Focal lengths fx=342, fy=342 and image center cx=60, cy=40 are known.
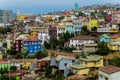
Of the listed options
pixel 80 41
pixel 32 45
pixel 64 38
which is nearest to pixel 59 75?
pixel 80 41

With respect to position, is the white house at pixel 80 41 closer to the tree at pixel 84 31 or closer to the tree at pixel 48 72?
the tree at pixel 84 31

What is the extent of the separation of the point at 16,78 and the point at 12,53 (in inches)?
394

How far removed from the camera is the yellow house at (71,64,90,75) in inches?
1019

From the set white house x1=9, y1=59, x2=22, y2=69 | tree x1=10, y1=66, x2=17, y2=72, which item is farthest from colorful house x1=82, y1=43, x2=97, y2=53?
tree x1=10, y1=66, x2=17, y2=72

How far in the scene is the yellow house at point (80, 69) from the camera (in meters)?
25.9

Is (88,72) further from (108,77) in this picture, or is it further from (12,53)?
(12,53)

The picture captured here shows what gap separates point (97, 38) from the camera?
125 ft

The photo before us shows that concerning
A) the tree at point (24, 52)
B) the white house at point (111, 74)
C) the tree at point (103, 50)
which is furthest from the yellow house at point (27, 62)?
the white house at point (111, 74)

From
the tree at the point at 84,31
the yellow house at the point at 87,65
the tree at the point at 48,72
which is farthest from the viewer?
the tree at the point at 84,31

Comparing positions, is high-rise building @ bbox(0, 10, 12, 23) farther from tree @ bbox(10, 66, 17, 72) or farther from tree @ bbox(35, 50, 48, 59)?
tree @ bbox(10, 66, 17, 72)

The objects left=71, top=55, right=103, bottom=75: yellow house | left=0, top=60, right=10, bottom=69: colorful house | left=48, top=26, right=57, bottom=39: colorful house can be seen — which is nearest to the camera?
left=71, top=55, right=103, bottom=75: yellow house

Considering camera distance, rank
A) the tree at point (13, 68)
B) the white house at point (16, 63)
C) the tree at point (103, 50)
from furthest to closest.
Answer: the white house at point (16, 63) < the tree at point (13, 68) < the tree at point (103, 50)

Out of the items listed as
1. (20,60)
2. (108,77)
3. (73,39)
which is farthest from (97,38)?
(108,77)

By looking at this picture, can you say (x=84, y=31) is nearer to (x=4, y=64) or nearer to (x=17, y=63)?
(x=17, y=63)
